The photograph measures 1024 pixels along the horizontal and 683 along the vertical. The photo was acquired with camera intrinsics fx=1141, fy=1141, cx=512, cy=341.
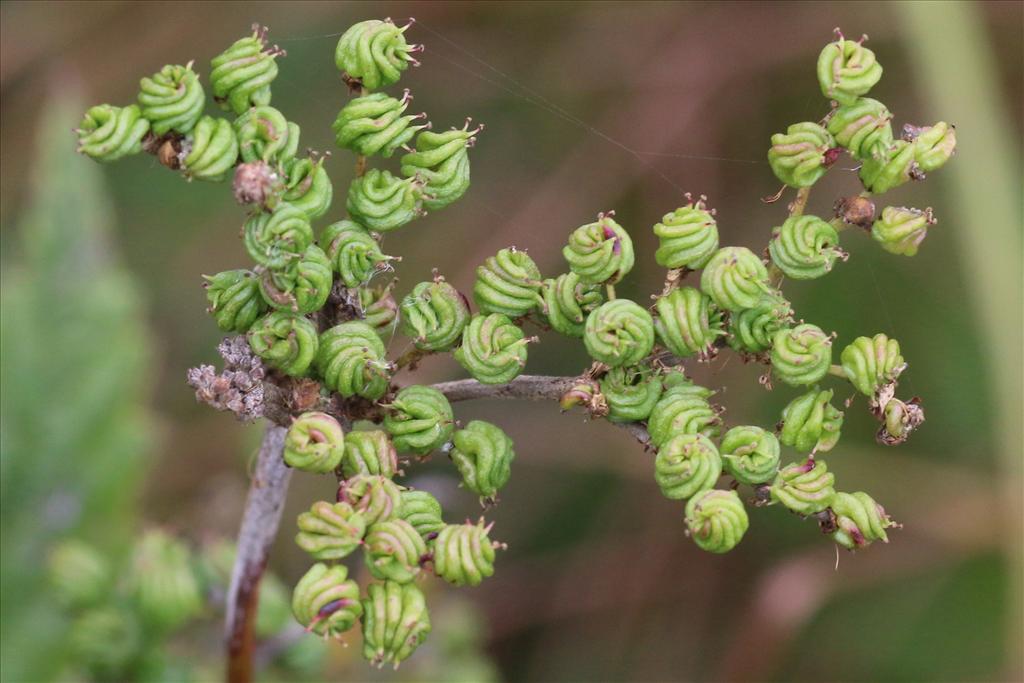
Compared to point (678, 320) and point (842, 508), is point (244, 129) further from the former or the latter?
point (842, 508)

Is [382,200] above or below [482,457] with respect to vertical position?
above

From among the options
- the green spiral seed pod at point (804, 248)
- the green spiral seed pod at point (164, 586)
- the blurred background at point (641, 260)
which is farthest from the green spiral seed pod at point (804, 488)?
the blurred background at point (641, 260)

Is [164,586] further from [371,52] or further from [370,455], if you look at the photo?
[371,52]

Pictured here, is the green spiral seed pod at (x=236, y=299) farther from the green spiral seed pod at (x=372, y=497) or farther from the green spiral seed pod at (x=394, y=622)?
the green spiral seed pod at (x=394, y=622)

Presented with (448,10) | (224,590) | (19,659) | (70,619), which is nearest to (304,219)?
(224,590)

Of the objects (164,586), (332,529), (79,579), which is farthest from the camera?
(79,579)

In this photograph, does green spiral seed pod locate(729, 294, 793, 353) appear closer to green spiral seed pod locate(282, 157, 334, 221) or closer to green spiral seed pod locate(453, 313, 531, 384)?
green spiral seed pod locate(453, 313, 531, 384)

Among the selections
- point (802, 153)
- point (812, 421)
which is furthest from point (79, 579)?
point (802, 153)
